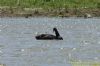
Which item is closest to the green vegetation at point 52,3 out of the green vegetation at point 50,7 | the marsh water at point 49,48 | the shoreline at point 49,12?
the green vegetation at point 50,7

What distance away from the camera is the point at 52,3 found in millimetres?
77375

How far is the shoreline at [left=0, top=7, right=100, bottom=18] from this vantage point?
67.6m

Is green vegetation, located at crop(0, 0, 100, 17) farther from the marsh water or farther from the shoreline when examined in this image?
the marsh water

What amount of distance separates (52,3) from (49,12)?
7.43m

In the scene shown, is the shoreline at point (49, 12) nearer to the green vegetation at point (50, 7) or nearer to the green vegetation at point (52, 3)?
the green vegetation at point (50, 7)

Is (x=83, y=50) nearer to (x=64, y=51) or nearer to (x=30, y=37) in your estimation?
(x=64, y=51)

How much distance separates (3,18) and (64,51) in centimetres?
3465

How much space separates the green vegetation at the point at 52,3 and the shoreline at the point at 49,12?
11.6ft

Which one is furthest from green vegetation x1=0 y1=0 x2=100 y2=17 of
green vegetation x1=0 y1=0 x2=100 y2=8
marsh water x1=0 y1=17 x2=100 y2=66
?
marsh water x1=0 y1=17 x2=100 y2=66

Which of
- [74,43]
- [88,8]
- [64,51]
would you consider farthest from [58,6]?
[64,51]

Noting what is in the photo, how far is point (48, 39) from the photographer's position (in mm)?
39312

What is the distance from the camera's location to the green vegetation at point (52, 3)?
74.6 metres

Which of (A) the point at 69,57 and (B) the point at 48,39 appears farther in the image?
(B) the point at 48,39

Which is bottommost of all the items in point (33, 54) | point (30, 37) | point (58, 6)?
point (58, 6)
